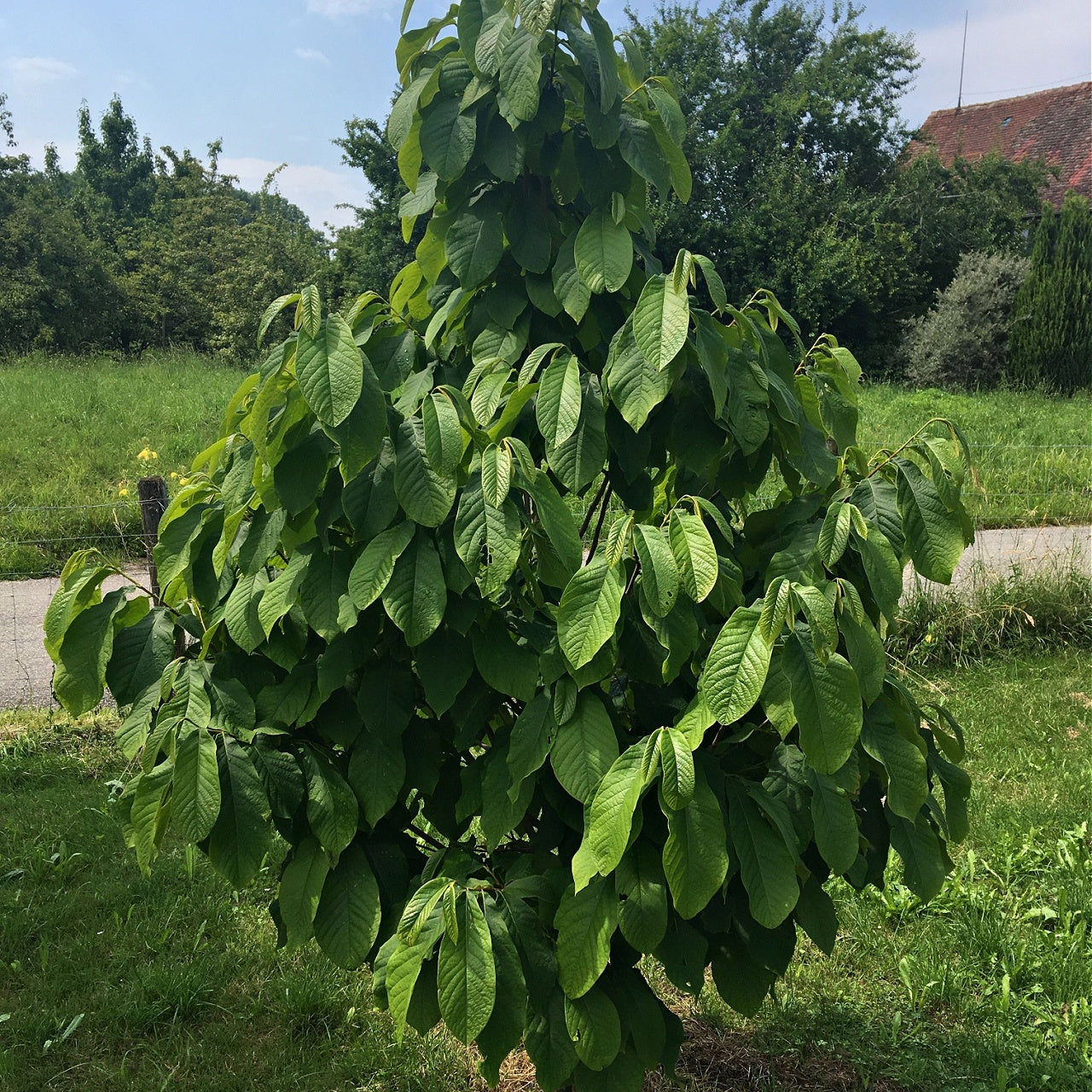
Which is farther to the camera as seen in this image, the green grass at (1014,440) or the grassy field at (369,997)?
the green grass at (1014,440)

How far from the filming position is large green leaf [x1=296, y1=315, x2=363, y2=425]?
126 cm

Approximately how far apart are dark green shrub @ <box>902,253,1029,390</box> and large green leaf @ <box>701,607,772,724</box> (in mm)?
21881

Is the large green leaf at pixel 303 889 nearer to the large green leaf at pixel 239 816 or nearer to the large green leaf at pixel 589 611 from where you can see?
the large green leaf at pixel 239 816

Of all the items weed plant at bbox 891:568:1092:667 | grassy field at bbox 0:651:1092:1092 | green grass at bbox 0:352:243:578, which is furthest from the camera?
green grass at bbox 0:352:243:578

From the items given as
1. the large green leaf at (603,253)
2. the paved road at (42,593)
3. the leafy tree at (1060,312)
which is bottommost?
the paved road at (42,593)

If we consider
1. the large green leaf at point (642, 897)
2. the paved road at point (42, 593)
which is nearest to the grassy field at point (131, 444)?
the paved road at point (42, 593)

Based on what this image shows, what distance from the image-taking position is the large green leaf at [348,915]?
1.58 meters

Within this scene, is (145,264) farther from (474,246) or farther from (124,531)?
(474,246)

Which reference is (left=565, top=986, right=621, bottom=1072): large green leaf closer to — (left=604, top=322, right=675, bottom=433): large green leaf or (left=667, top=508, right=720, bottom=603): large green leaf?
(left=667, top=508, right=720, bottom=603): large green leaf

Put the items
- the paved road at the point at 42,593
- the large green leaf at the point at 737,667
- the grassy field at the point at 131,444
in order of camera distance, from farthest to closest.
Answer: the grassy field at the point at 131,444, the paved road at the point at 42,593, the large green leaf at the point at 737,667

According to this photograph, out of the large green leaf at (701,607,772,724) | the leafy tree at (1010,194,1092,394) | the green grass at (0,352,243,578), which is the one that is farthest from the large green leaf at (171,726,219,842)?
the leafy tree at (1010,194,1092,394)

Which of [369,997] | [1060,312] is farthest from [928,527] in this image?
[1060,312]

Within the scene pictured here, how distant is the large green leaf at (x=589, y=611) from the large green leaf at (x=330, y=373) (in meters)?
0.39

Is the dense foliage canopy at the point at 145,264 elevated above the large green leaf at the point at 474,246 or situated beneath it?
elevated above
